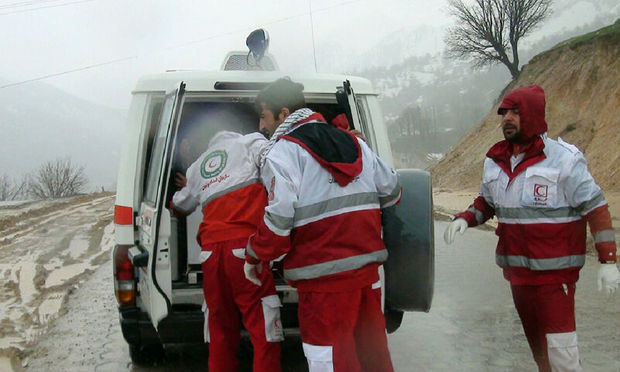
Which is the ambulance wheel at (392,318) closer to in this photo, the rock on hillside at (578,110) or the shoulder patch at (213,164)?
the shoulder patch at (213,164)

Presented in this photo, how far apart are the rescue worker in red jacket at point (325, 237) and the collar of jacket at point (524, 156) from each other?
3.15 feet

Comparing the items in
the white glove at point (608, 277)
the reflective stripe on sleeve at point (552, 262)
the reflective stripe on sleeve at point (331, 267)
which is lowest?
the white glove at point (608, 277)

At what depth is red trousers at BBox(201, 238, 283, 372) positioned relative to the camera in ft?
11.4

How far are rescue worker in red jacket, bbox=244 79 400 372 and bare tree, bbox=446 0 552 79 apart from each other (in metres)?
34.3

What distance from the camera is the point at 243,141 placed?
148 inches

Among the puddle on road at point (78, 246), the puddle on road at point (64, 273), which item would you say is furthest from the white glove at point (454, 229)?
the puddle on road at point (78, 246)

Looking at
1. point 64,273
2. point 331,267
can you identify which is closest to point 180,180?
point 331,267

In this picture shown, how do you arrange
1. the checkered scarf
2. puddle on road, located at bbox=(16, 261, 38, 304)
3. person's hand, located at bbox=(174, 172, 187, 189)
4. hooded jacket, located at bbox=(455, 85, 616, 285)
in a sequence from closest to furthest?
the checkered scarf → hooded jacket, located at bbox=(455, 85, 616, 285) → person's hand, located at bbox=(174, 172, 187, 189) → puddle on road, located at bbox=(16, 261, 38, 304)

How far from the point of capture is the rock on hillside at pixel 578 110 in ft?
61.0

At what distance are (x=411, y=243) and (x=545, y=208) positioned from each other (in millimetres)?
733

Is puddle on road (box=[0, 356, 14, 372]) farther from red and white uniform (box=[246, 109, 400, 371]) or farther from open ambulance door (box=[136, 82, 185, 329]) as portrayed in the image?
red and white uniform (box=[246, 109, 400, 371])

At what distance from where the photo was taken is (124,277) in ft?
13.0

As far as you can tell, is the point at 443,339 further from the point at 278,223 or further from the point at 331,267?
the point at 278,223

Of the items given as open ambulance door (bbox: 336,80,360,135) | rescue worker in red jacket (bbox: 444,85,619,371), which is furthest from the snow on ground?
rescue worker in red jacket (bbox: 444,85,619,371)
